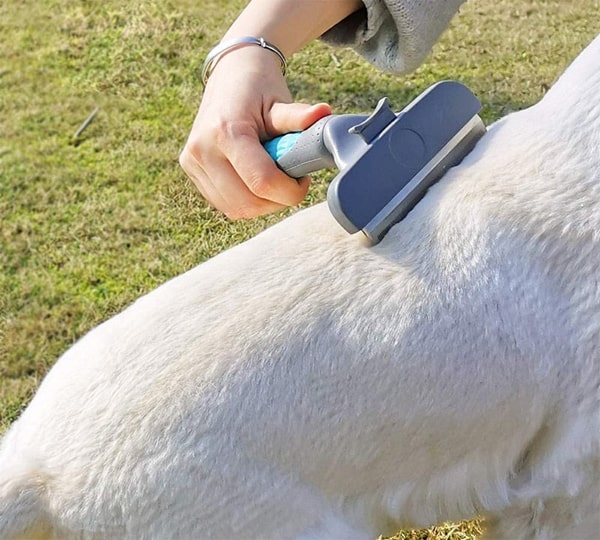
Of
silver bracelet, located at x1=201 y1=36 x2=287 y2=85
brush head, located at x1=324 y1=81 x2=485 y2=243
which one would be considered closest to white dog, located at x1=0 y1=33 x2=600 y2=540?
brush head, located at x1=324 y1=81 x2=485 y2=243

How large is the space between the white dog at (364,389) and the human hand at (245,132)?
149 mm

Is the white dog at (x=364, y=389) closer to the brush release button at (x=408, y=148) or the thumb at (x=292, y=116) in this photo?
the brush release button at (x=408, y=148)

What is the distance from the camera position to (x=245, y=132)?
3.85 feet

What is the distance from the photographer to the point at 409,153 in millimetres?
1046

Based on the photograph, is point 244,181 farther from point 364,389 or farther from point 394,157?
point 364,389

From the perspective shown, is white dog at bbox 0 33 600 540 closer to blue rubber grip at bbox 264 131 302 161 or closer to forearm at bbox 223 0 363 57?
blue rubber grip at bbox 264 131 302 161

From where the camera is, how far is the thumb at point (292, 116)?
113cm

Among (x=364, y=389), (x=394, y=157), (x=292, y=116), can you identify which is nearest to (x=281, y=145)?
(x=292, y=116)

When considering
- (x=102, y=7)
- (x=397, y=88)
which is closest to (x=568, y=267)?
(x=397, y=88)

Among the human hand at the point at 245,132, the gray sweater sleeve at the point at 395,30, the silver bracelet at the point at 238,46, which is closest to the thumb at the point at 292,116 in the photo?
the human hand at the point at 245,132

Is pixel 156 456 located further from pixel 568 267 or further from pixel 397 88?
pixel 397 88

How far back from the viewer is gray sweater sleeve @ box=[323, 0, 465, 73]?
1.42 metres

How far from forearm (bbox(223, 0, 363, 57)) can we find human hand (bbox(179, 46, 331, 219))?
5 centimetres

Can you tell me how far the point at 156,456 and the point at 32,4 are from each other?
3445 millimetres
